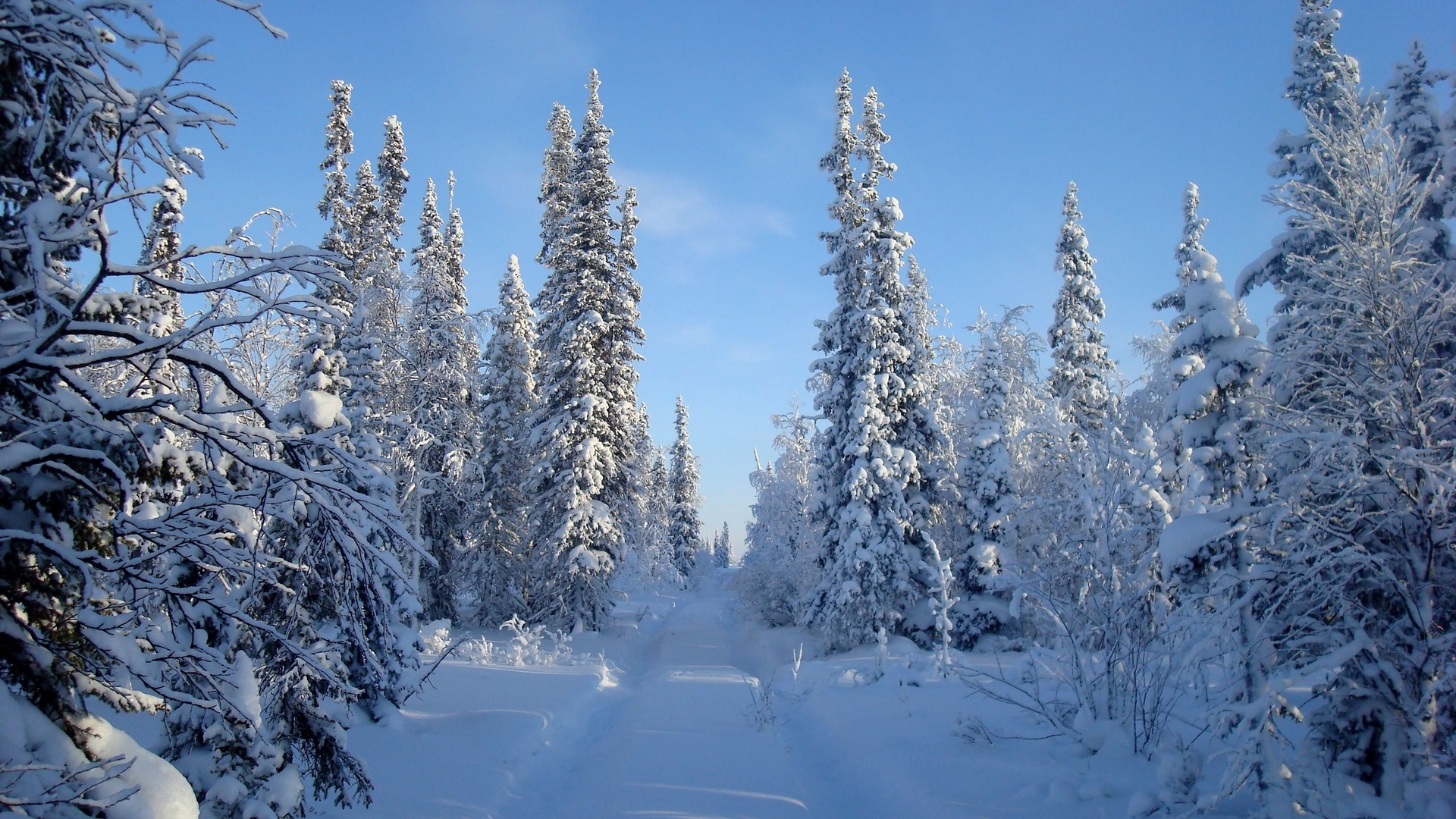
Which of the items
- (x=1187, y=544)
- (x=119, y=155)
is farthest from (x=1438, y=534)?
(x=119, y=155)

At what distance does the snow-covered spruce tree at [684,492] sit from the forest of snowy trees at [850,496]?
39.6m

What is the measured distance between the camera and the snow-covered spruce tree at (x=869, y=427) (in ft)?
66.7

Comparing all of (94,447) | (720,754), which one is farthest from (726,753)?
(94,447)

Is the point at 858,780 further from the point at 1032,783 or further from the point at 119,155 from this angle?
the point at 119,155

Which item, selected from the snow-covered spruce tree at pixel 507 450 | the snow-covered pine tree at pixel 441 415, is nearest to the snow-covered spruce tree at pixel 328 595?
the snow-covered pine tree at pixel 441 415

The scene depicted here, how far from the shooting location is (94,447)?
352 centimetres

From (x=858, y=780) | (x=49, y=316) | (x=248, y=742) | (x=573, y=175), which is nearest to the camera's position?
(x=49, y=316)

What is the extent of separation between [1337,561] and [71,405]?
29.1 feet

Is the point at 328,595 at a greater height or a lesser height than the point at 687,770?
greater

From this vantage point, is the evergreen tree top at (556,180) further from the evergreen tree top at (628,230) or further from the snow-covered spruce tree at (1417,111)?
the snow-covered spruce tree at (1417,111)

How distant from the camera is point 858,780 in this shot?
9.53 m

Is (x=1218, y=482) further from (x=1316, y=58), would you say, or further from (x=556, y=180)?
(x=556, y=180)

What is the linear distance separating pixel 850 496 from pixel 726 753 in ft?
38.0

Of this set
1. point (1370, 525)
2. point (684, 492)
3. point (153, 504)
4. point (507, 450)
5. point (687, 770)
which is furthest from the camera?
point (684, 492)
